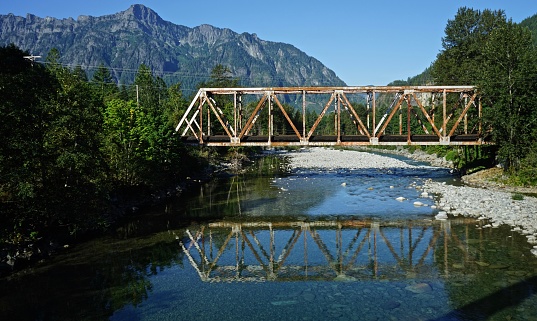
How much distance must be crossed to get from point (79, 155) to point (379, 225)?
1839 cm

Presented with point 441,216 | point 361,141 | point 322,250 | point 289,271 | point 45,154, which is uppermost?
point 361,141

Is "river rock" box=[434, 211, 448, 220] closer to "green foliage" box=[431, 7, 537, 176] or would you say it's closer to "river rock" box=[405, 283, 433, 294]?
"river rock" box=[405, 283, 433, 294]

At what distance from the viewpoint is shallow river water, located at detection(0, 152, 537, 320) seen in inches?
574

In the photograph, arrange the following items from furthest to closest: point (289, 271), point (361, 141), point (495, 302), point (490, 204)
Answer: point (361, 141)
point (490, 204)
point (289, 271)
point (495, 302)

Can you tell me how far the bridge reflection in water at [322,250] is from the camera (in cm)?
1830

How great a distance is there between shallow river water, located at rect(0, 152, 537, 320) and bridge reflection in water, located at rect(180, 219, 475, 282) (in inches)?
2.6

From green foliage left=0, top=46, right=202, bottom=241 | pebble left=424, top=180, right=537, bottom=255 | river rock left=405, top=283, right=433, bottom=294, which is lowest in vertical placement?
river rock left=405, top=283, right=433, bottom=294

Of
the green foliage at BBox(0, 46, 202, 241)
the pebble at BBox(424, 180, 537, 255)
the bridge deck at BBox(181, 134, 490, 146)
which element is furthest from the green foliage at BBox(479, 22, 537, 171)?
the green foliage at BBox(0, 46, 202, 241)

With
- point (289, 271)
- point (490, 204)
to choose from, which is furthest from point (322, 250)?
point (490, 204)

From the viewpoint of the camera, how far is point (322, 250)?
2170 centimetres

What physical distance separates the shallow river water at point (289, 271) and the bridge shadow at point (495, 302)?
4 cm

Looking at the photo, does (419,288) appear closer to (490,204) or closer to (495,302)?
(495,302)

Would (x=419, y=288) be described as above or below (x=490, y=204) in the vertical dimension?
below

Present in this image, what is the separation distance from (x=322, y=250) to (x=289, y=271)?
3.57 meters
